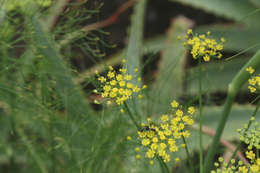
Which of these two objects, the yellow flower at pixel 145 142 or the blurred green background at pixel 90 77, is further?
the blurred green background at pixel 90 77

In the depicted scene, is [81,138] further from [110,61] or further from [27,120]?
[110,61]

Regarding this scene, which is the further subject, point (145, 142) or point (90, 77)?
point (90, 77)

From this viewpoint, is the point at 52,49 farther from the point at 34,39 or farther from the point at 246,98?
the point at 246,98

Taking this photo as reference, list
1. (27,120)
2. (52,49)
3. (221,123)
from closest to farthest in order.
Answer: (221,123), (52,49), (27,120)

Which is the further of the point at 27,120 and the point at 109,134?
the point at 27,120

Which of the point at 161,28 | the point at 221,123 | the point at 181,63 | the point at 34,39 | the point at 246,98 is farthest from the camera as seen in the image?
A: the point at 161,28

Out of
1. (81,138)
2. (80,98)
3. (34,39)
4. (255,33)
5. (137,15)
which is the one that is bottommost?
(81,138)

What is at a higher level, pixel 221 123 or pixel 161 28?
pixel 161 28

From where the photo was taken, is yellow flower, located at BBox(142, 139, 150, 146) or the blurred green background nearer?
yellow flower, located at BBox(142, 139, 150, 146)

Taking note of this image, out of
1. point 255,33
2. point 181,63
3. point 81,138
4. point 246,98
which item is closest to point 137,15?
point 181,63

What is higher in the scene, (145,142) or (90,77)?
(90,77)
